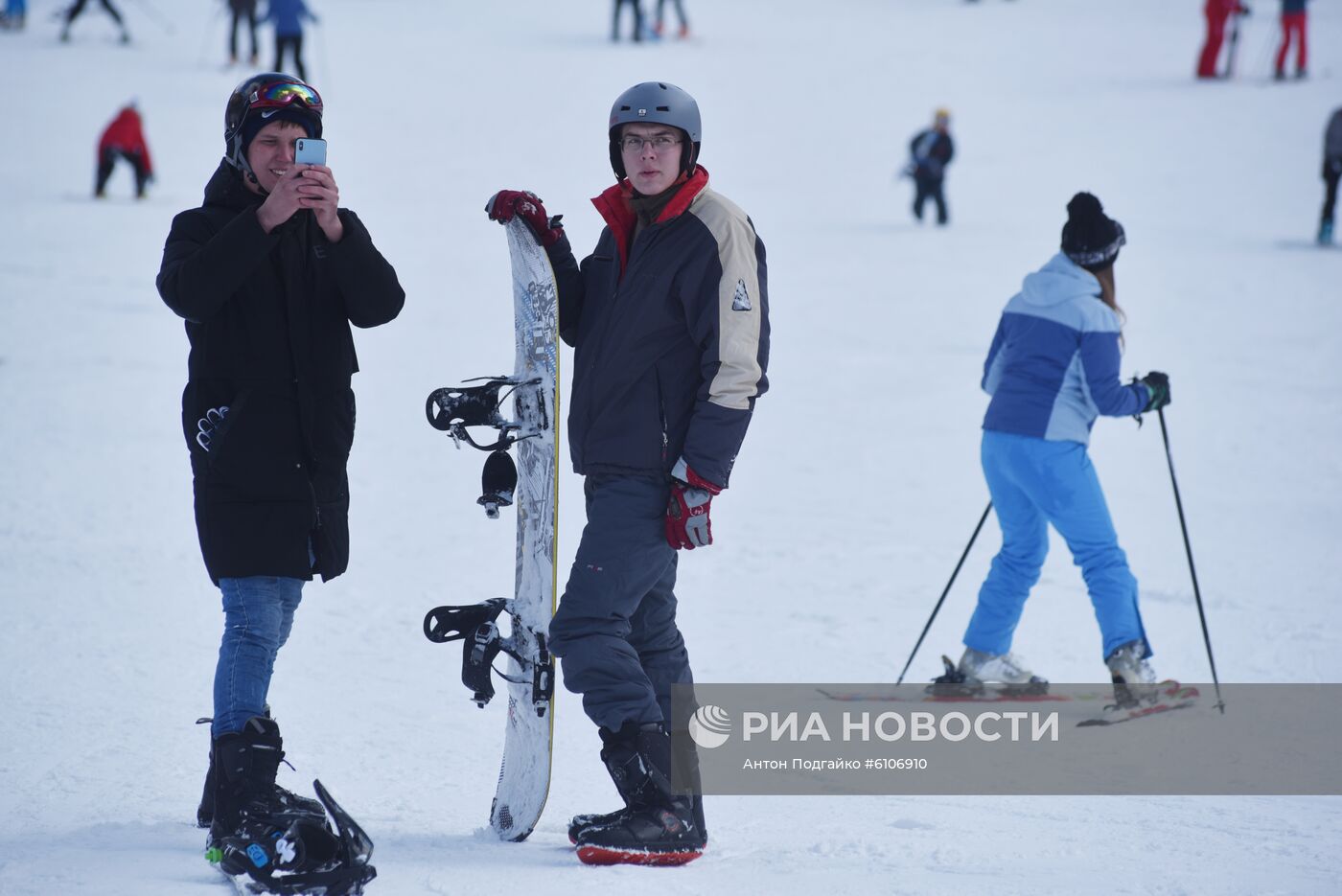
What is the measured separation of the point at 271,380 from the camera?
3172 mm

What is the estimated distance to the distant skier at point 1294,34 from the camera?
23.3 meters

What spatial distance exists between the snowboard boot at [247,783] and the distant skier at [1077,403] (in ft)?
9.21

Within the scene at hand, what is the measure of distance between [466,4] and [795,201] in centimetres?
1629

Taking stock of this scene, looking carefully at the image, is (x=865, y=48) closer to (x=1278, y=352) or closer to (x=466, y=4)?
(x=466, y=4)

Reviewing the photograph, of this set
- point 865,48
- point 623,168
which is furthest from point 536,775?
point 865,48

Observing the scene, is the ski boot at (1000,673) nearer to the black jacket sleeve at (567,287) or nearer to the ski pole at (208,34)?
the black jacket sleeve at (567,287)

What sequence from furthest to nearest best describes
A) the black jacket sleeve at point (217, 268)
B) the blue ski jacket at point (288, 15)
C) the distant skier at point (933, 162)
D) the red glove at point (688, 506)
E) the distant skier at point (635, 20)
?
the distant skier at point (635, 20), the blue ski jacket at point (288, 15), the distant skier at point (933, 162), the red glove at point (688, 506), the black jacket sleeve at point (217, 268)

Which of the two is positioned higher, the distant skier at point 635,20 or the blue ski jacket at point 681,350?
the distant skier at point 635,20

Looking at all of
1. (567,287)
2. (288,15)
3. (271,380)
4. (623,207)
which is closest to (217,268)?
(271,380)

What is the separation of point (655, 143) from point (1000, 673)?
8.45ft

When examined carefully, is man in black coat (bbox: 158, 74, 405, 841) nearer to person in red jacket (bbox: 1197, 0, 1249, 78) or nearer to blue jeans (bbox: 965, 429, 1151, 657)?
blue jeans (bbox: 965, 429, 1151, 657)

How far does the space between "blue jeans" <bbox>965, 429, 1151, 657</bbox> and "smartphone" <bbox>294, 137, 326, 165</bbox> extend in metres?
2.77

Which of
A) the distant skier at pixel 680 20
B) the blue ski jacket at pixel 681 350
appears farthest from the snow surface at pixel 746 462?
the distant skier at pixel 680 20

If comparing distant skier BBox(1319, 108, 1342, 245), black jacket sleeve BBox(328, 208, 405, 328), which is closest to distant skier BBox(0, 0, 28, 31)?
distant skier BBox(1319, 108, 1342, 245)
